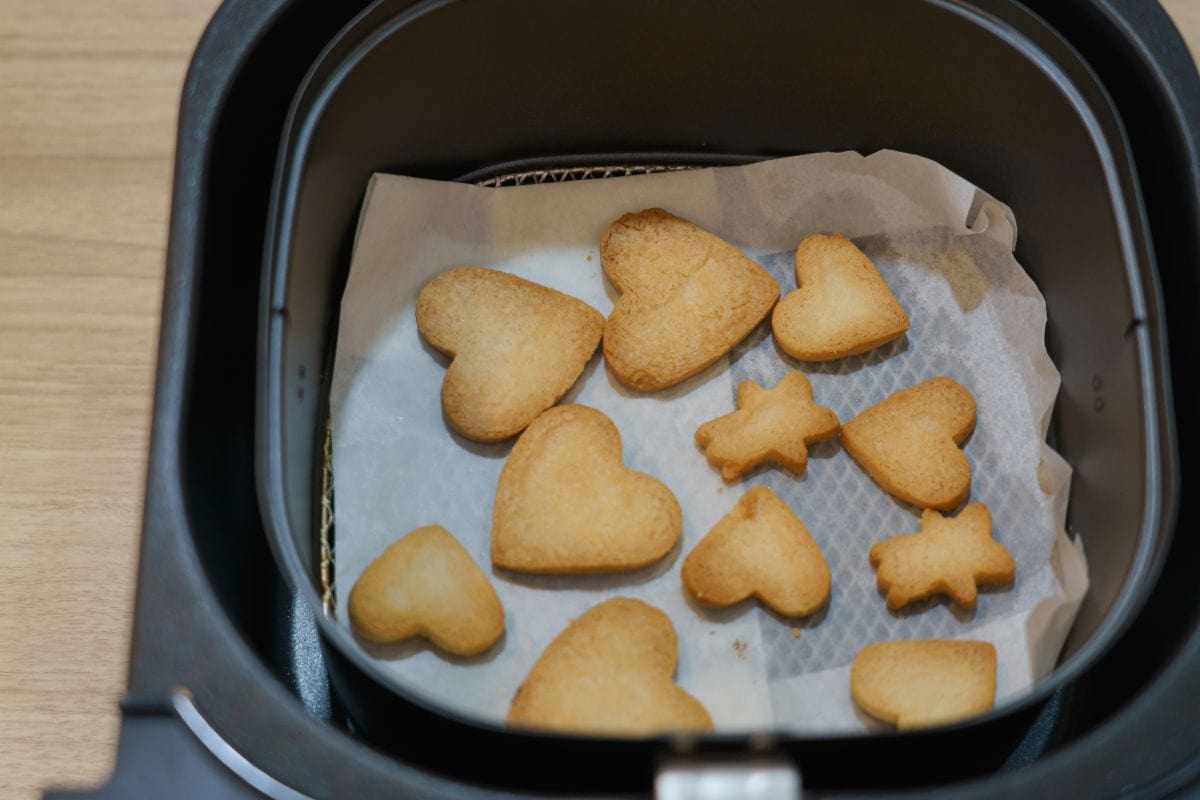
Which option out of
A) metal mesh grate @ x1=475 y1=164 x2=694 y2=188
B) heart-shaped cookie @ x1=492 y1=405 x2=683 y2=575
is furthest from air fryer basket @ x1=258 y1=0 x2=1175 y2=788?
heart-shaped cookie @ x1=492 y1=405 x2=683 y2=575

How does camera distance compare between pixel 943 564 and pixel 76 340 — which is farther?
pixel 76 340

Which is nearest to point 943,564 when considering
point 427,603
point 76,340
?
point 427,603

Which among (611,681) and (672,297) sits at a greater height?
(672,297)

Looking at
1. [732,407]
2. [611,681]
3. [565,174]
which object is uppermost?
[565,174]

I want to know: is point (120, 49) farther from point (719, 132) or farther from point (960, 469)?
point (960, 469)

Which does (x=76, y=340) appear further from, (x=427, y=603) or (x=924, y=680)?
(x=924, y=680)

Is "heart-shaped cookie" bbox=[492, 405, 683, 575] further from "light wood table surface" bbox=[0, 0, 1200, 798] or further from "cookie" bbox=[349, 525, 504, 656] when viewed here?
"light wood table surface" bbox=[0, 0, 1200, 798]

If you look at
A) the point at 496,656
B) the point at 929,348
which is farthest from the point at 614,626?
the point at 929,348
